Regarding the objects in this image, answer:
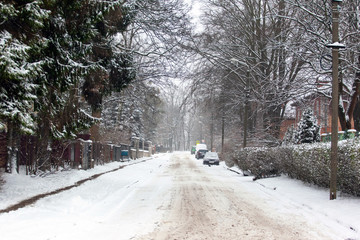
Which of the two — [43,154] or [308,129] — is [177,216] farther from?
[308,129]

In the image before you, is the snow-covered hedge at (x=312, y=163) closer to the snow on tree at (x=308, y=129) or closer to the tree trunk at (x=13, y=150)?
the snow on tree at (x=308, y=129)

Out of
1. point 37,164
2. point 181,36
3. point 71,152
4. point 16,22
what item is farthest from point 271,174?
point 16,22

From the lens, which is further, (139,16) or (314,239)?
(139,16)

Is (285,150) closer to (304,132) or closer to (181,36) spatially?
(304,132)

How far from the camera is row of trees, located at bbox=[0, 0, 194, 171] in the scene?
25.1 feet

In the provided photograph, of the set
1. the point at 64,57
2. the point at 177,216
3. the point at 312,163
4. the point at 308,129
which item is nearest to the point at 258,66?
the point at 308,129

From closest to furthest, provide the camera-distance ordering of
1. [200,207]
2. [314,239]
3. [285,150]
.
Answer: [314,239] → [200,207] → [285,150]

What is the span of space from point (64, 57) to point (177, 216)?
5422 millimetres

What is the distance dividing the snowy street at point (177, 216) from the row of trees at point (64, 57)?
1946mm

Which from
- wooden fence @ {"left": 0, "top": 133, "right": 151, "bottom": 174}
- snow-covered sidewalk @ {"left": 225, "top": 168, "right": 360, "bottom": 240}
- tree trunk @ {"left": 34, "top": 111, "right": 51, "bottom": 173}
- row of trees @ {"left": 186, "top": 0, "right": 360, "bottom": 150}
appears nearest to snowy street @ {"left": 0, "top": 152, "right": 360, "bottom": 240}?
snow-covered sidewalk @ {"left": 225, "top": 168, "right": 360, "bottom": 240}

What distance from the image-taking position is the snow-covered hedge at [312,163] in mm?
9789

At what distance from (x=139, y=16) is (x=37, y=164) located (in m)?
7.03

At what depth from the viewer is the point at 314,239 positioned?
Result: 6484 mm

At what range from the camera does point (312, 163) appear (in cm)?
1262
